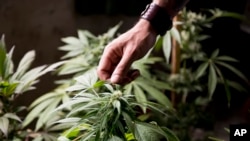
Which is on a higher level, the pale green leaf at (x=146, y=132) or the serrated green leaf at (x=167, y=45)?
the serrated green leaf at (x=167, y=45)

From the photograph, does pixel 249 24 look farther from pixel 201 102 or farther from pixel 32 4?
pixel 32 4

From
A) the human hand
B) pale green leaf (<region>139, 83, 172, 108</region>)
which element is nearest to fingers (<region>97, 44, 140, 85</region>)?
the human hand

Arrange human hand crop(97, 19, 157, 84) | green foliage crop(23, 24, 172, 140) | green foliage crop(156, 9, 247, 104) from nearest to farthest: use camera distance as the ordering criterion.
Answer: human hand crop(97, 19, 157, 84), green foliage crop(23, 24, 172, 140), green foliage crop(156, 9, 247, 104)

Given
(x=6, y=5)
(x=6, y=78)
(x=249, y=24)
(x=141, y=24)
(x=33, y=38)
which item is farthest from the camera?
(x=249, y=24)

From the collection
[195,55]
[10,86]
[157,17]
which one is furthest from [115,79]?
[195,55]

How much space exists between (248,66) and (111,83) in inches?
43.4

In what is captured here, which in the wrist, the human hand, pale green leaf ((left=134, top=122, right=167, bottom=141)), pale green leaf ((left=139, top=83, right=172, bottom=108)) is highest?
the wrist

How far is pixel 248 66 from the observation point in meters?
1.66

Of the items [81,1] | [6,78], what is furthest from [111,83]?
[81,1]

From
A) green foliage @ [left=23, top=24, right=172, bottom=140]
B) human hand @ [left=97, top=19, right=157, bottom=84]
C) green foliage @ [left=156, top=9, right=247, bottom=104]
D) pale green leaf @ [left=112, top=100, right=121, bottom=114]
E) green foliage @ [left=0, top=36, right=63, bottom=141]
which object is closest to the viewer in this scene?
pale green leaf @ [left=112, top=100, right=121, bottom=114]

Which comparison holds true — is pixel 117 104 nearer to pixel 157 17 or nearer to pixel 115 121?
pixel 115 121

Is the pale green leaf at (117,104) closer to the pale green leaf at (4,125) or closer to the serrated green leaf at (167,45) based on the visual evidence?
the pale green leaf at (4,125)

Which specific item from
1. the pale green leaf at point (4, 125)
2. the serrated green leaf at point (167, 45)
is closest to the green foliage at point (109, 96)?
the serrated green leaf at point (167, 45)

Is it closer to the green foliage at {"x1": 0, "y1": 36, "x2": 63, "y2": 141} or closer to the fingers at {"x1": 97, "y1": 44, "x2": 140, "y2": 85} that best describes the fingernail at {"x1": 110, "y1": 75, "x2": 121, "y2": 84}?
the fingers at {"x1": 97, "y1": 44, "x2": 140, "y2": 85}
